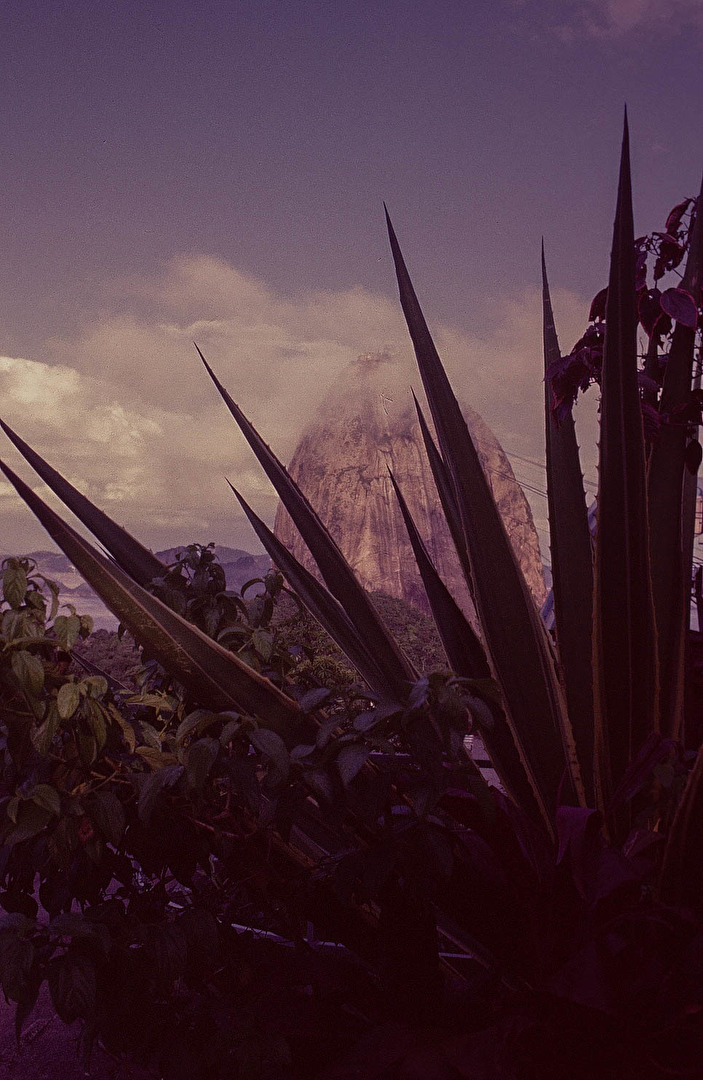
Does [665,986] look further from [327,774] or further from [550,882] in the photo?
[327,774]

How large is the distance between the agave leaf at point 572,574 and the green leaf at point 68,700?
64cm

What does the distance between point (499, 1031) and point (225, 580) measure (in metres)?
0.70

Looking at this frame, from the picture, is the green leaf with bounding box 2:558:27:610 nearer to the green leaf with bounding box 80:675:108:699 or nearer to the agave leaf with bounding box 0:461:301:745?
the agave leaf with bounding box 0:461:301:745

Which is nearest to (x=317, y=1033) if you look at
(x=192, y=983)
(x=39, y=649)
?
(x=192, y=983)

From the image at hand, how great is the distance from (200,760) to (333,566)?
491 mm

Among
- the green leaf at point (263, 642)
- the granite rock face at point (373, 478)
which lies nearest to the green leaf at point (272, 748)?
the green leaf at point (263, 642)

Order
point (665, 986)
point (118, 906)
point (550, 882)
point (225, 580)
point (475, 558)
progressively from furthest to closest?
point (225, 580), point (475, 558), point (118, 906), point (550, 882), point (665, 986)

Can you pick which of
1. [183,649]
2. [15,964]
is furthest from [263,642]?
[15,964]

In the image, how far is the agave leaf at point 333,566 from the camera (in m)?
1.17

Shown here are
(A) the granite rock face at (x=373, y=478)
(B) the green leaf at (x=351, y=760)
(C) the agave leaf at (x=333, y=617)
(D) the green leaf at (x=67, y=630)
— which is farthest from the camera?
(A) the granite rock face at (x=373, y=478)

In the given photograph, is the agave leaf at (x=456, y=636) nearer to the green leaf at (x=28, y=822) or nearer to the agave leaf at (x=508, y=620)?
the agave leaf at (x=508, y=620)

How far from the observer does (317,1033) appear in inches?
37.7

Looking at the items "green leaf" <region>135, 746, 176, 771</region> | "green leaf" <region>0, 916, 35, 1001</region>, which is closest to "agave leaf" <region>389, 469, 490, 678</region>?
"green leaf" <region>135, 746, 176, 771</region>

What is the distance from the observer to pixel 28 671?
76 centimetres
